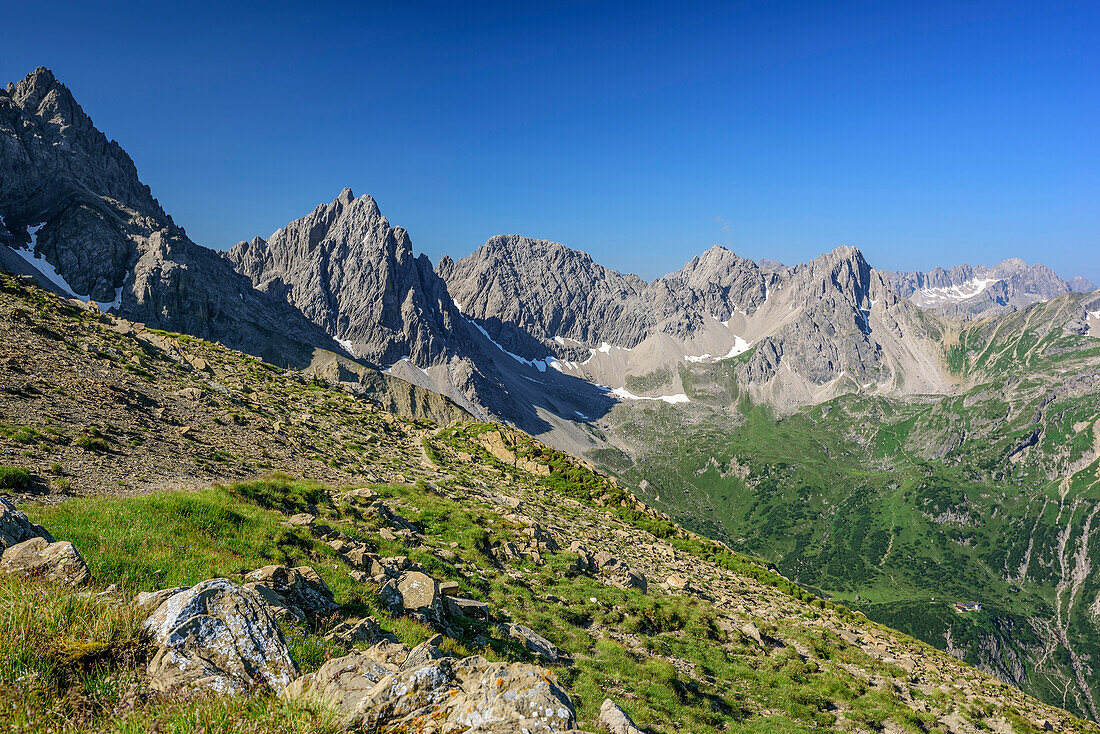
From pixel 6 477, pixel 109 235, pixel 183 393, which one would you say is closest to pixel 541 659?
pixel 6 477

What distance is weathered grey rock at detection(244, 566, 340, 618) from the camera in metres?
10.5

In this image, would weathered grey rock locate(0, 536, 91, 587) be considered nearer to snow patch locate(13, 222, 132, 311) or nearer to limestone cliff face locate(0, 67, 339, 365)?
snow patch locate(13, 222, 132, 311)

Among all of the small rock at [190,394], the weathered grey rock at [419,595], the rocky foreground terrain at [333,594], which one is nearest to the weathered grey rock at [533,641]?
the rocky foreground terrain at [333,594]

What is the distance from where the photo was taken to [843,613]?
149 feet

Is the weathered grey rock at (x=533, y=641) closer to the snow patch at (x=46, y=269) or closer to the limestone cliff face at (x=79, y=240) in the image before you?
the snow patch at (x=46, y=269)

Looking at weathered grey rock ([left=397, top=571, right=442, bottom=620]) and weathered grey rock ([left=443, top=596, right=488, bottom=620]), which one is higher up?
weathered grey rock ([left=397, top=571, right=442, bottom=620])

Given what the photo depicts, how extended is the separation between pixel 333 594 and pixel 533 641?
8.49 metres

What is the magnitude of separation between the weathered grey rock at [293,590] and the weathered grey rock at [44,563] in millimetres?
2837

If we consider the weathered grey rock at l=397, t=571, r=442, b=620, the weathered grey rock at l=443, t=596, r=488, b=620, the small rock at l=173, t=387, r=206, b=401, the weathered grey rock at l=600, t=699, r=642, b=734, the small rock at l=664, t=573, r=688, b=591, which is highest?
the small rock at l=173, t=387, r=206, b=401

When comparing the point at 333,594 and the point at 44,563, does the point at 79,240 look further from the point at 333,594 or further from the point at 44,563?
the point at 44,563

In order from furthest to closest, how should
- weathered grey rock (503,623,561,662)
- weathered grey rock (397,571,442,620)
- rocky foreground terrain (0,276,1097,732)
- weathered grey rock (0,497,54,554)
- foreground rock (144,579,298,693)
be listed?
weathered grey rock (503,623,561,662)
weathered grey rock (397,571,442,620)
weathered grey rock (0,497,54,554)
rocky foreground terrain (0,276,1097,732)
foreground rock (144,579,298,693)

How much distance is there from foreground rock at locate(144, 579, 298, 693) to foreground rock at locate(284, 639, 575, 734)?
621mm

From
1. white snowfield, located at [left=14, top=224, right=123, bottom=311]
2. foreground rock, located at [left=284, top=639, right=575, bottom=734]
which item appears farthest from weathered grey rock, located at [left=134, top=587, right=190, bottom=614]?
white snowfield, located at [left=14, top=224, right=123, bottom=311]

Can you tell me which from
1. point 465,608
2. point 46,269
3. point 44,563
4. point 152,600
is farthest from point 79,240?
point 152,600
